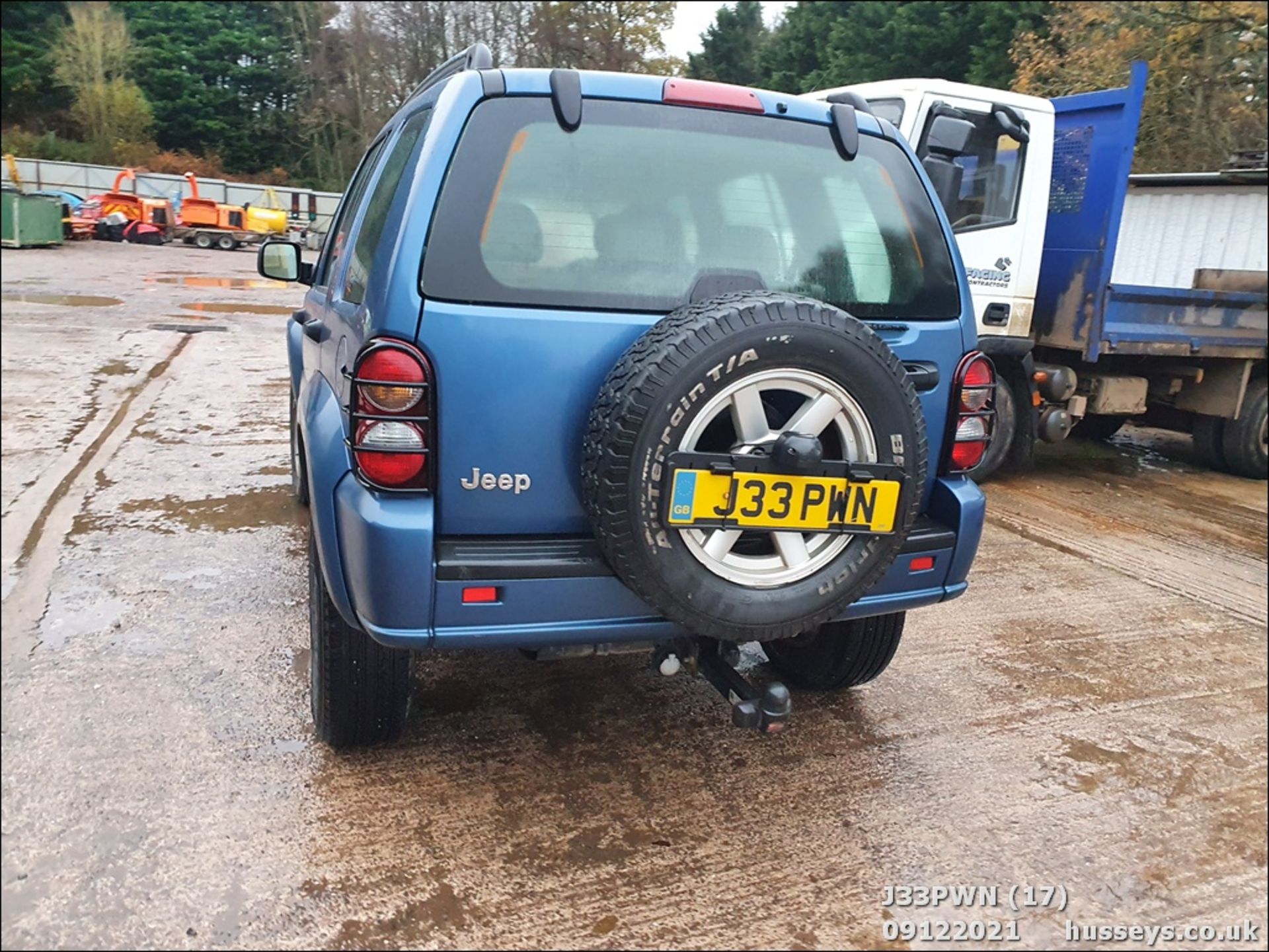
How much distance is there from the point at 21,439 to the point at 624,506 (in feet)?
3.69

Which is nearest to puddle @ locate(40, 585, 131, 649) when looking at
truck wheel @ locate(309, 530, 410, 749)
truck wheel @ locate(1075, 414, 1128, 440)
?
truck wheel @ locate(309, 530, 410, 749)

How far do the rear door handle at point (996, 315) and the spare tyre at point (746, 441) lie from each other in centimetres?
433

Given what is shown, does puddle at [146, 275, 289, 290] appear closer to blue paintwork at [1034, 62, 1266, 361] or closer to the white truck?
the white truck

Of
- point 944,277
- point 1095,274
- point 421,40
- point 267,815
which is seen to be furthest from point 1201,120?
point 421,40

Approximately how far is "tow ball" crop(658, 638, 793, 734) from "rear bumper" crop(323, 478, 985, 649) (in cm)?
24

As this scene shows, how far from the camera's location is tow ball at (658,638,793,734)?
2377mm

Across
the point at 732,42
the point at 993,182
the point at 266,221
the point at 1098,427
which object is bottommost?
the point at 1098,427

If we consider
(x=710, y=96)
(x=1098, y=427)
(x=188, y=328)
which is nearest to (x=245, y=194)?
(x=188, y=328)

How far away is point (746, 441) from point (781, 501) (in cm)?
16

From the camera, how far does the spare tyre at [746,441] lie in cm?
205

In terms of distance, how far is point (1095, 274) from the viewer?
6199 millimetres

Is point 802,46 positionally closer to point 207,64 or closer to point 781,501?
point 207,64

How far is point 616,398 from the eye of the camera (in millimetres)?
2078

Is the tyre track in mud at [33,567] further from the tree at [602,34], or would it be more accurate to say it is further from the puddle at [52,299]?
the tree at [602,34]
